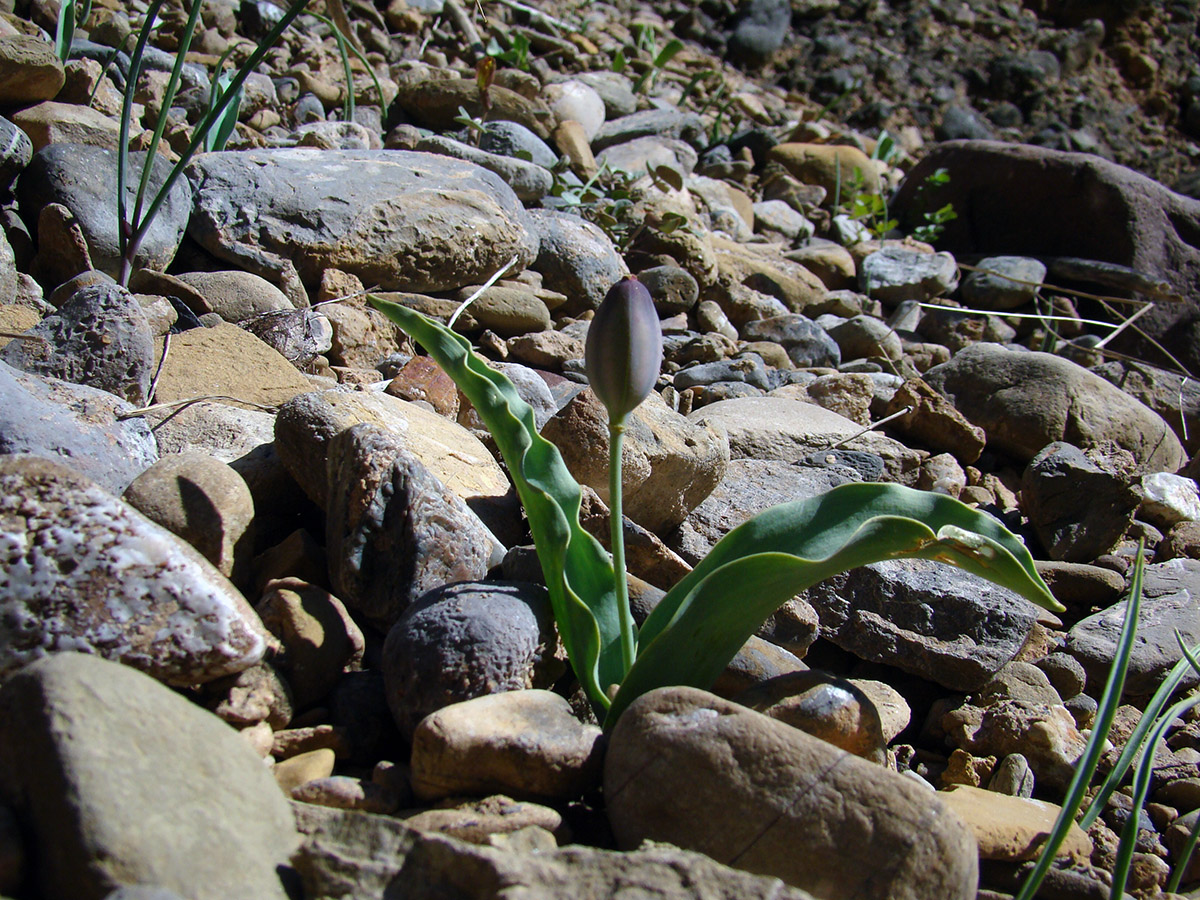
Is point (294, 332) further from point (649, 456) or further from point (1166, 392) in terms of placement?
point (1166, 392)

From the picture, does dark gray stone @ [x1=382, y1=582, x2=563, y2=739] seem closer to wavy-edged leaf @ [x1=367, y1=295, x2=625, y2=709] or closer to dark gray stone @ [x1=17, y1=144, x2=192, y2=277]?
wavy-edged leaf @ [x1=367, y1=295, x2=625, y2=709]

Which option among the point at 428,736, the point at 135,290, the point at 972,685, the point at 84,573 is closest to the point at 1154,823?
the point at 972,685

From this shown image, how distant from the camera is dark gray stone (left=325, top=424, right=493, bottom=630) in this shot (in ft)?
4.72

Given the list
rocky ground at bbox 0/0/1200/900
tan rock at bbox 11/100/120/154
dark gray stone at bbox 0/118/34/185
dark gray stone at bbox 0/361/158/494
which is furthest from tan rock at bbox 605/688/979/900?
tan rock at bbox 11/100/120/154

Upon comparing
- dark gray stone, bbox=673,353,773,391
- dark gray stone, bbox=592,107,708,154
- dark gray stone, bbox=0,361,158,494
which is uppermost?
dark gray stone, bbox=592,107,708,154

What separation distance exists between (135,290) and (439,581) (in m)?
1.47

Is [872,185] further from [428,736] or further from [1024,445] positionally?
[428,736]

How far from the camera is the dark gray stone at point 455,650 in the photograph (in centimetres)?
125

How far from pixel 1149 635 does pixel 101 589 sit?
2139mm

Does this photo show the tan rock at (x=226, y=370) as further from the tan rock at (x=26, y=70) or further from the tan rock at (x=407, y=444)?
the tan rock at (x=26, y=70)

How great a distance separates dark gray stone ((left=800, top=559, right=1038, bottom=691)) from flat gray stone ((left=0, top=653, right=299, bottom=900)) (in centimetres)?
129

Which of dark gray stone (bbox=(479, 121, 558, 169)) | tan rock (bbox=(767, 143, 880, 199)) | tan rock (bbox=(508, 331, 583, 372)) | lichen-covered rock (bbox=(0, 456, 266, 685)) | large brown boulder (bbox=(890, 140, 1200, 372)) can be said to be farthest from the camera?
tan rock (bbox=(767, 143, 880, 199))

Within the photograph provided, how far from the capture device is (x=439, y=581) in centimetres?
146

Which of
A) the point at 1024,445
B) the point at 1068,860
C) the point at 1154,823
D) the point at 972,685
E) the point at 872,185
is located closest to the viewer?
the point at 1068,860
